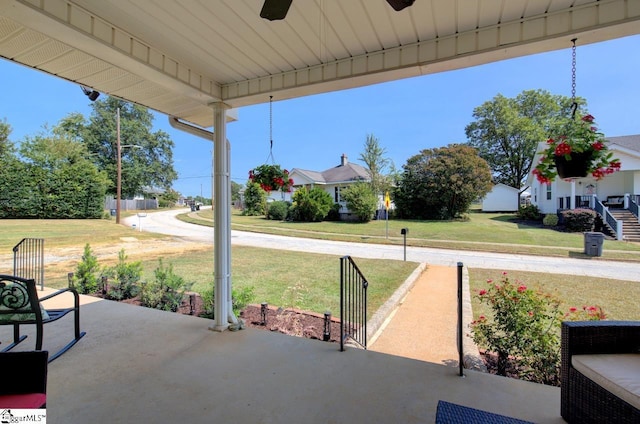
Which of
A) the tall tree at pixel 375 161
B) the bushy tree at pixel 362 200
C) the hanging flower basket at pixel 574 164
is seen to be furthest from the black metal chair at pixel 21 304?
the tall tree at pixel 375 161

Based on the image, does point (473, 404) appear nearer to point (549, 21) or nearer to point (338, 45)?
point (549, 21)

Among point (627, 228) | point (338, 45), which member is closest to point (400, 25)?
point (338, 45)

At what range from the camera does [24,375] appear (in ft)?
4.37

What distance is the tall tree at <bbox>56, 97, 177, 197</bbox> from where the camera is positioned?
82.5ft

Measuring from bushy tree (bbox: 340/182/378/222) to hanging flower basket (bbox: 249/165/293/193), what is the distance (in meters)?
14.4

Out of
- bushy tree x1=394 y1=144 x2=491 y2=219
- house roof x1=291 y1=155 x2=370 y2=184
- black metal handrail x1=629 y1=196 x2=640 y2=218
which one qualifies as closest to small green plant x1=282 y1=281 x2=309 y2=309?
black metal handrail x1=629 y1=196 x2=640 y2=218

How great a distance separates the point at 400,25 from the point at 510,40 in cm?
74

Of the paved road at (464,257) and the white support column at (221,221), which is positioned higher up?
the white support column at (221,221)

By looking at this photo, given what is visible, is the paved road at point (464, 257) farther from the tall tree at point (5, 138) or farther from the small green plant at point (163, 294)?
the tall tree at point (5, 138)

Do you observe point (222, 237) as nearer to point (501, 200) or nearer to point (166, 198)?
point (501, 200)

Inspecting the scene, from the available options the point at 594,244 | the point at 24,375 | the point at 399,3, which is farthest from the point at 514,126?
the point at 24,375

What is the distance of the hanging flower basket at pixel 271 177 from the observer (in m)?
2.89

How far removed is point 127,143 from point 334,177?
20.3m

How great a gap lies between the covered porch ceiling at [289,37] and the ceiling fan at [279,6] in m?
0.45
